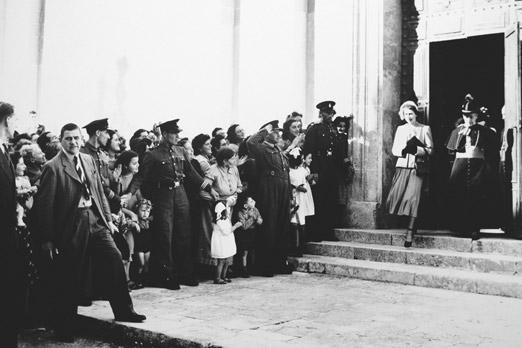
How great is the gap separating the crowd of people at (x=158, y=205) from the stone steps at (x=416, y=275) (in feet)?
1.59

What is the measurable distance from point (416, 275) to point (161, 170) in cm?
357

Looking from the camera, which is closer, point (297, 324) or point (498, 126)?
point (297, 324)

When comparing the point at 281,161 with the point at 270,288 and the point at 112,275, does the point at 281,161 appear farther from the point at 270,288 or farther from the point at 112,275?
the point at 112,275

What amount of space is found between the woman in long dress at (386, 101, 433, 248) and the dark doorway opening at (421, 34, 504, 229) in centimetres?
→ 156

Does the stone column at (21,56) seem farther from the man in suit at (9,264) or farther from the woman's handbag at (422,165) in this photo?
the woman's handbag at (422,165)

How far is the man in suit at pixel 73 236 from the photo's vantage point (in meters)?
5.25

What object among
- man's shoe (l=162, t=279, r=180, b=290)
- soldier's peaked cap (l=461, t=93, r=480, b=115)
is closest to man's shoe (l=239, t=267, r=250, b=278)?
man's shoe (l=162, t=279, r=180, b=290)

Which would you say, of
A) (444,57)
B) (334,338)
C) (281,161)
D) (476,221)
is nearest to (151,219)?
(281,161)

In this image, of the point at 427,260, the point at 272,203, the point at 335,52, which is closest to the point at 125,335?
the point at 272,203

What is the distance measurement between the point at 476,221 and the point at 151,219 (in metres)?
4.56

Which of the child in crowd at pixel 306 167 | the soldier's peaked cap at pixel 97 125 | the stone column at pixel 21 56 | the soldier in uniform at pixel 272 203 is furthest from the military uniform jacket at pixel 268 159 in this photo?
the stone column at pixel 21 56

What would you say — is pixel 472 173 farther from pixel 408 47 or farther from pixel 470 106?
pixel 408 47

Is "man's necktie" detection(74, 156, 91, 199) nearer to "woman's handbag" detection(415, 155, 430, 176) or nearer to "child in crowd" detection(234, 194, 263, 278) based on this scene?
"child in crowd" detection(234, 194, 263, 278)

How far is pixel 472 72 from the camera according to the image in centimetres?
1059
